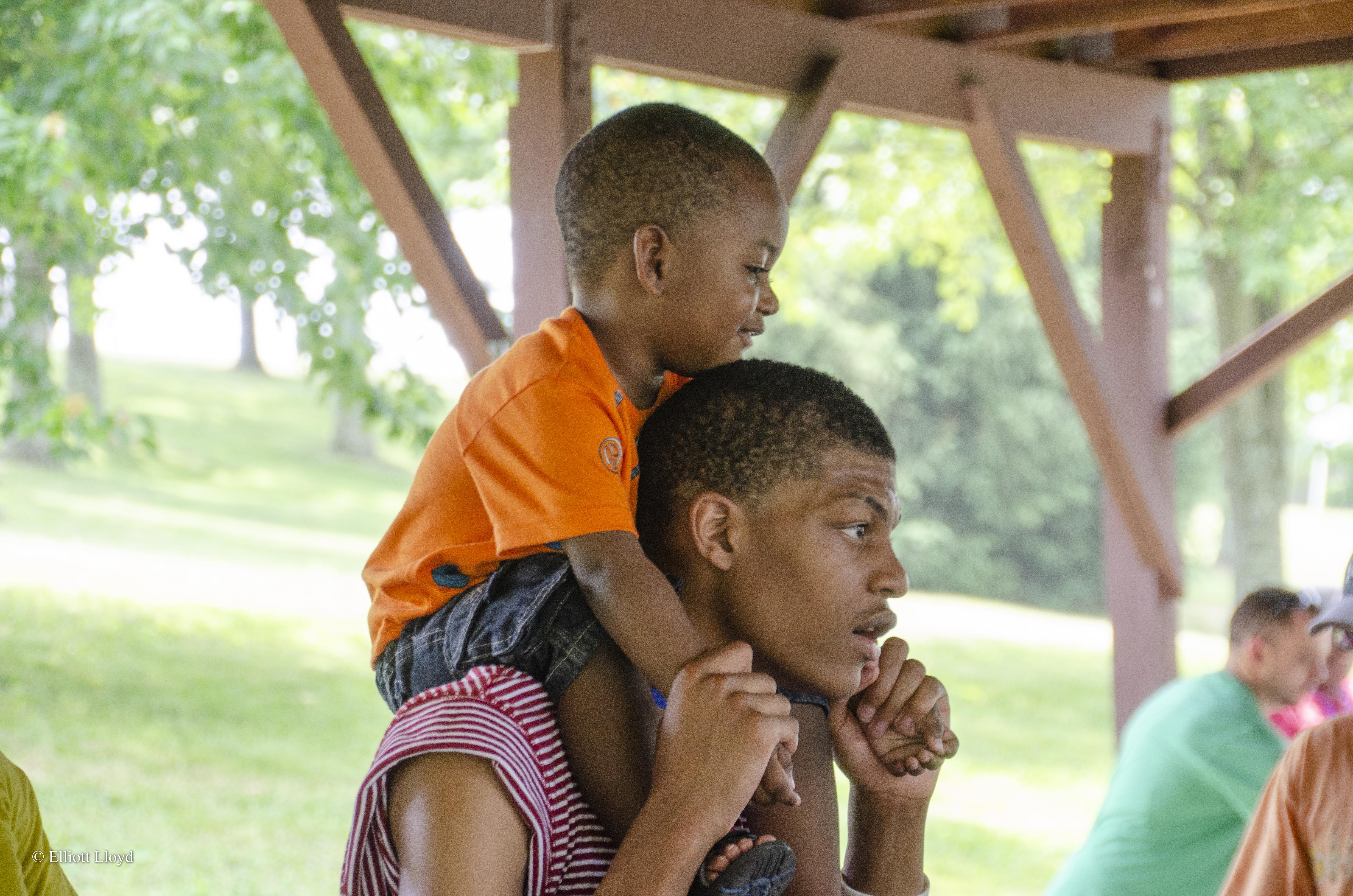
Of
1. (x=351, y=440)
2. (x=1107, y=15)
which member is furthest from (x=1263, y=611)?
(x=351, y=440)

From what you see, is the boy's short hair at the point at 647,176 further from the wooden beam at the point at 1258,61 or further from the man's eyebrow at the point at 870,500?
the wooden beam at the point at 1258,61

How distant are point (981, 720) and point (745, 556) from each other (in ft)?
33.7

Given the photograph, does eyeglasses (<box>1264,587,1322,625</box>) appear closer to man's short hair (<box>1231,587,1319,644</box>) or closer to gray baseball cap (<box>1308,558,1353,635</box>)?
man's short hair (<box>1231,587,1319,644</box>)

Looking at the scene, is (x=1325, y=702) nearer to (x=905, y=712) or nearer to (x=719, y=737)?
(x=905, y=712)

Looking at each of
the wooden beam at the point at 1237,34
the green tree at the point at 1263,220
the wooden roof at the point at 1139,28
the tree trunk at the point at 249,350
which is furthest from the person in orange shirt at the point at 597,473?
the tree trunk at the point at 249,350

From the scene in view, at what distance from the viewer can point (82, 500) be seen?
45.4 ft

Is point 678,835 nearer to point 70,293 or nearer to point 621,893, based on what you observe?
point 621,893

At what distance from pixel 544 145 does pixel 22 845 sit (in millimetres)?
1781

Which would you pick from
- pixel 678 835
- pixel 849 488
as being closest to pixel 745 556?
pixel 849 488

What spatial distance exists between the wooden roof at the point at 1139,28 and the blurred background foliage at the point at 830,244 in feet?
6.69

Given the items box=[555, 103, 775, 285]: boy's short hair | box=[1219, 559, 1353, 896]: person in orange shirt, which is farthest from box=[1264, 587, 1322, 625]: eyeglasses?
box=[555, 103, 775, 285]: boy's short hair

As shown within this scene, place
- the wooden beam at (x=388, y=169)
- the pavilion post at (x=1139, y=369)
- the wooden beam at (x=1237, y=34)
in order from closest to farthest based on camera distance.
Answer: the wooden beam at (x=388, y=169) → the wooden beam at (x=1237, y=34) → the pavilion post at (x=1139, y=369)

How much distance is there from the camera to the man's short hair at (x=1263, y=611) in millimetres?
3594

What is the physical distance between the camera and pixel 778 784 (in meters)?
1.21
